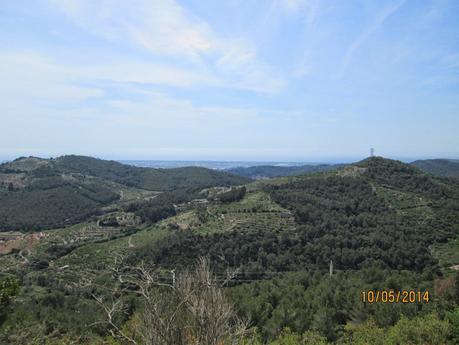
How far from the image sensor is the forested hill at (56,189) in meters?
106

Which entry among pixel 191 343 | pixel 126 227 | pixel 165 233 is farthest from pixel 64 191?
pixel 191 343

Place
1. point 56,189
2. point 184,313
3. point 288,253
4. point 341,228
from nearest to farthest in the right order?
point 184,313 → point 288,253 → point 341,228 → point 56,189

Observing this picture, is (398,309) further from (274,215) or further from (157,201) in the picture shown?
(157,201)

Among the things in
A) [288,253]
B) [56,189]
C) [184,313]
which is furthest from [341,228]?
[56,189]

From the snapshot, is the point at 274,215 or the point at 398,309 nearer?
the point at 398,309

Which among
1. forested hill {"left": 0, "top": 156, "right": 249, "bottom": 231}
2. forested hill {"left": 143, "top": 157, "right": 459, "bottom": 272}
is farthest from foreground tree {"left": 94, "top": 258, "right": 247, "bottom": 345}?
forested hill {"left": 0, "top": 156, "right": 249, "bottom": 231}

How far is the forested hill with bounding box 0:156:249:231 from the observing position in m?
106

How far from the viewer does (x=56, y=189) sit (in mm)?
131250

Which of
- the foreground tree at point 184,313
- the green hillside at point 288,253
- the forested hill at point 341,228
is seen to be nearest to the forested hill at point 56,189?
the green hillside at point 288,253

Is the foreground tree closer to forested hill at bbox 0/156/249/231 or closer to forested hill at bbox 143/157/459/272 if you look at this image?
forested hill at bbox 143/157/459/272

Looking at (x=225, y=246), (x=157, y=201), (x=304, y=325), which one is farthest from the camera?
(x=157, y=201)

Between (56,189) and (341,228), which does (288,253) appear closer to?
(341,228)

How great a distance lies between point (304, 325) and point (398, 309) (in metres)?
6.30

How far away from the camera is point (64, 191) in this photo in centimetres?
13088
